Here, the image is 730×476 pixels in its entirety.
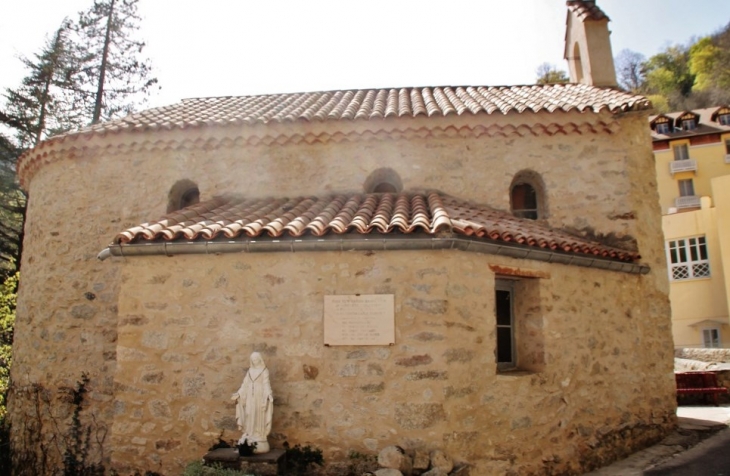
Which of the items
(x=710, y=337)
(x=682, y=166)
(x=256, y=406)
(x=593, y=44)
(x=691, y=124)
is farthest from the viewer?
(x=691, y=124)

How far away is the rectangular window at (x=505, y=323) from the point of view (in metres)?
7.18

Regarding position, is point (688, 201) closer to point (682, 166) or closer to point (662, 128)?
point (682, 166)

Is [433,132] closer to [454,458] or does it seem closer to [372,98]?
[372,98]

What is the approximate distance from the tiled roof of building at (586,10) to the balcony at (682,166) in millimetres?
25125

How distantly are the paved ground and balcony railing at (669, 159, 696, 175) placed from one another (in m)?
27.8

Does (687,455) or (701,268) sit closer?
(687,455)

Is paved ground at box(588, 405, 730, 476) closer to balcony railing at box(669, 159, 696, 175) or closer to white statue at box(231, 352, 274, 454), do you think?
white statue at box(231, 352, 274, 454)

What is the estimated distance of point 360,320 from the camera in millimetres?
5996

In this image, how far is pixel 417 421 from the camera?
575cm

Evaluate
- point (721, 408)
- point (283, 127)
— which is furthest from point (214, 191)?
point (721, 408)

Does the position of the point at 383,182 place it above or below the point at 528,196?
above

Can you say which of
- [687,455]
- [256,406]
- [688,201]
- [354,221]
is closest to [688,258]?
[688,201]

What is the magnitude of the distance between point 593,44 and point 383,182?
614cm

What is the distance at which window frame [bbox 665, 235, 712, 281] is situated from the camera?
911 inches
